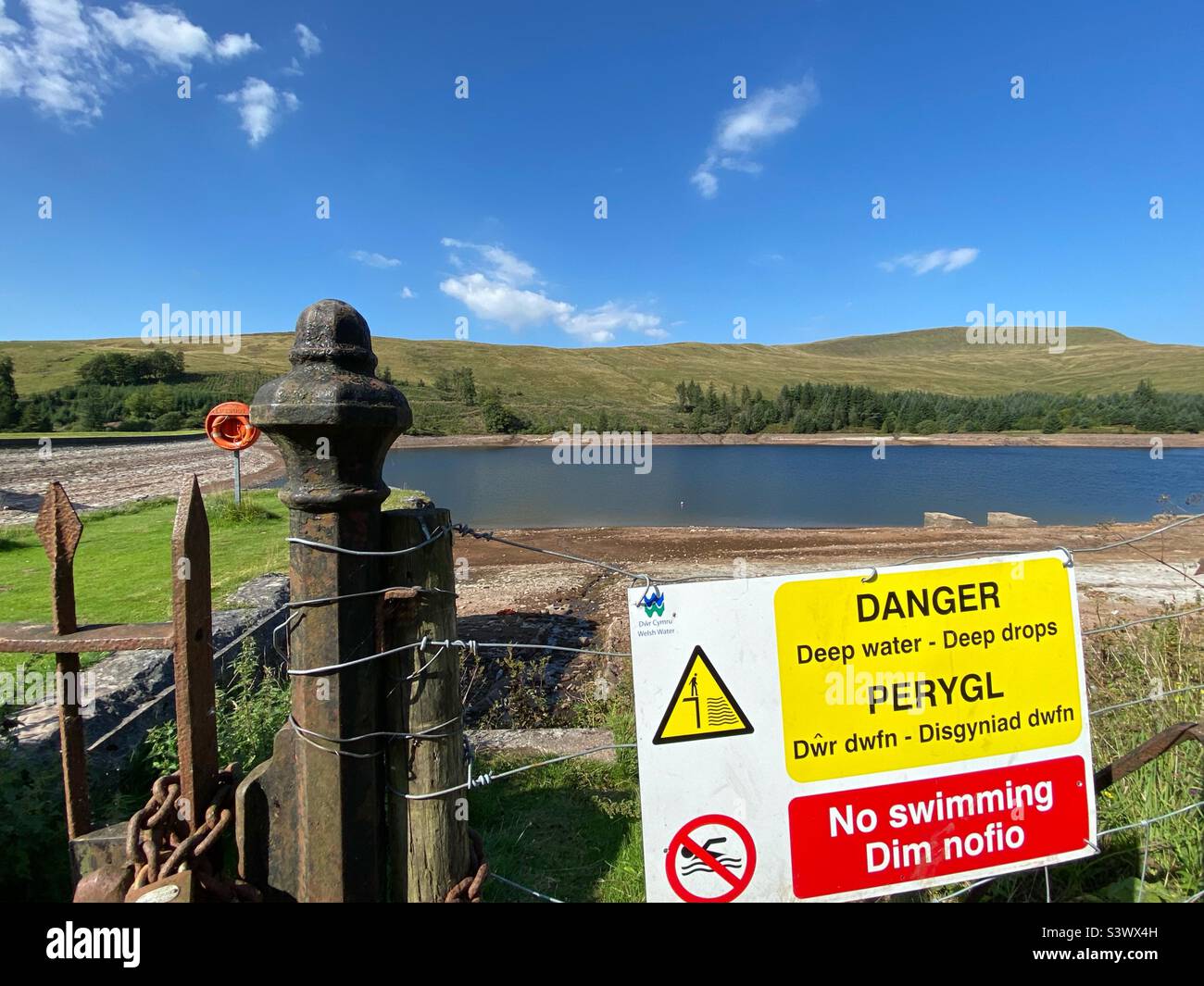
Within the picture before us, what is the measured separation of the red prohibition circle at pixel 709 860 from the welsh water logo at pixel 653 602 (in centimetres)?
63

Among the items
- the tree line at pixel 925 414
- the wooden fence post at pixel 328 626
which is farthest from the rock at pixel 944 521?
the tree line at pixel 925 414

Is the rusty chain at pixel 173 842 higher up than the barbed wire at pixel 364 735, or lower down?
lower down

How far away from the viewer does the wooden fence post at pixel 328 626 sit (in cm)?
163

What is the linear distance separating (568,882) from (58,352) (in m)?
152

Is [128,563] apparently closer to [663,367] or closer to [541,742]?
[541,742]

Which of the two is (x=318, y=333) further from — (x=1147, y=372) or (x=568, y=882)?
(x=1147, y=372)

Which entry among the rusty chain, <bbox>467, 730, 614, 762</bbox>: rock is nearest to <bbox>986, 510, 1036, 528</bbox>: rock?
<bbox>467, 730, 614, 762</bbox>: rock

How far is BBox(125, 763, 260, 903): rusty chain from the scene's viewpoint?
1.55 meters

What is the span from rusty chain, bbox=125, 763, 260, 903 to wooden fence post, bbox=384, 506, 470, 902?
0.42 meters

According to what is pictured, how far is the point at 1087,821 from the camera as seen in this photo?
6.74ft

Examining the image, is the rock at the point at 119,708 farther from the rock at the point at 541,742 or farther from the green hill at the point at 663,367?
the green hill at the point at 663,367

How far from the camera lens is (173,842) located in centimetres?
166

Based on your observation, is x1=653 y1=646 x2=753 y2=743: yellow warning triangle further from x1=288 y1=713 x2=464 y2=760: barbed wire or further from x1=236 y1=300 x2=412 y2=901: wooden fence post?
x1=236 y1=300 x2=412 y2=901: wooden fence post
